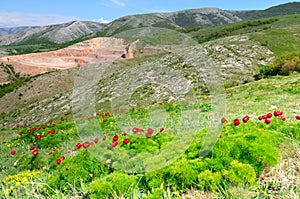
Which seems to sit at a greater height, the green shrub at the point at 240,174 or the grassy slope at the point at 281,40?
the grassy slope at the point at 281,40

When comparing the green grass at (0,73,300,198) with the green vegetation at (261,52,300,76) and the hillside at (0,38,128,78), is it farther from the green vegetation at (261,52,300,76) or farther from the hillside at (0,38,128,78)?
the hillside at (0,38,128,78)

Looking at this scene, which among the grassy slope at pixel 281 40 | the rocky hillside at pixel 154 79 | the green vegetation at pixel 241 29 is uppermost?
the green vegetation at pixel 241 29

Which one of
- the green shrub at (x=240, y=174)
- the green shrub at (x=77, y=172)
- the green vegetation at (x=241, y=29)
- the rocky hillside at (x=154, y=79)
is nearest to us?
the green shrub at (x=240, y=174)

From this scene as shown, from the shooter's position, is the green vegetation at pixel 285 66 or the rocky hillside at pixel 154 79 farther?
the green vegetation at pixel 285 66

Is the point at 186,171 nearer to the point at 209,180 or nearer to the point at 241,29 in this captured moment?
the point at 209,180

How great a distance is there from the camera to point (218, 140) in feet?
14.1

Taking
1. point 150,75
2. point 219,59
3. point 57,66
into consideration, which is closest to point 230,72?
point 219,59

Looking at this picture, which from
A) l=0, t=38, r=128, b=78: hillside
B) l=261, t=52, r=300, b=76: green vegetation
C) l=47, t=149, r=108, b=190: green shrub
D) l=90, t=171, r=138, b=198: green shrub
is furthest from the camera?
l=0, t=38, r=128, b=78: hillside

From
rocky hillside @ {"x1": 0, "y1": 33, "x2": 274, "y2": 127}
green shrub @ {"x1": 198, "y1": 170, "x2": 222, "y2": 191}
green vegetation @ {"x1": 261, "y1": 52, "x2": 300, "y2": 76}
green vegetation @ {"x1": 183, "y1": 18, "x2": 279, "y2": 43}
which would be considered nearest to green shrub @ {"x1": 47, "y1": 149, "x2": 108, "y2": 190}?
green shrub @ {"x1": 198, "y1": 170, "x2": 222, "y2": 191}

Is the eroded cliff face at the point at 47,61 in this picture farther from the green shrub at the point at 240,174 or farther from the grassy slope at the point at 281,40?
the green shrub at the point at 240,174

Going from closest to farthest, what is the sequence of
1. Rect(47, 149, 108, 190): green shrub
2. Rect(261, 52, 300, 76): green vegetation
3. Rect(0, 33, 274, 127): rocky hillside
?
Rect(47, 149, 108, 190): green shrub, Rect(0, 33, 274, 127): rocky hillside, Rect(261, 52, 300, 76): green vegetation

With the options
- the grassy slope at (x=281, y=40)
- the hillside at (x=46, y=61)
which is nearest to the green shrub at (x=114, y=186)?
the grassy slope at (x=281, y=40)

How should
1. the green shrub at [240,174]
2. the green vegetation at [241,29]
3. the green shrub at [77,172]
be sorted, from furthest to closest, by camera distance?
1. the green vegetation at [241,29]
2. the green shrub at [77,172]
3. the green shrub at [240,174]

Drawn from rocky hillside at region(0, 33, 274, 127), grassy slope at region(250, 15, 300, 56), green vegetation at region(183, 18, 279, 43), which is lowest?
rocky hillside at region(0, 33, 274, 127)
